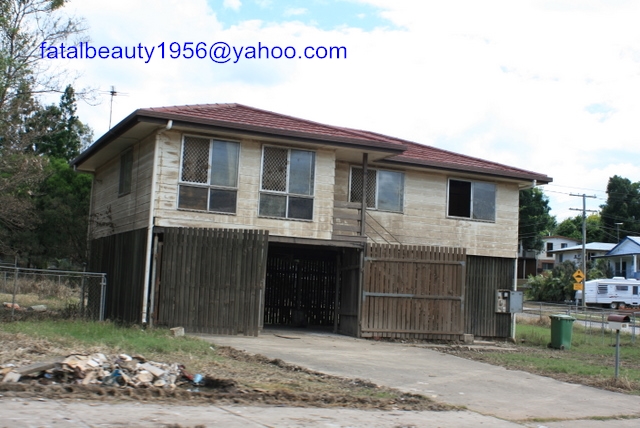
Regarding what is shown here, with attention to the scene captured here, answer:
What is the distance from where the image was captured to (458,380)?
1243 centimetres

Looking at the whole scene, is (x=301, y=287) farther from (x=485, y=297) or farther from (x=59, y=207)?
(x=59, y=207)

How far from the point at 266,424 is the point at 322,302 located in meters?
15.5

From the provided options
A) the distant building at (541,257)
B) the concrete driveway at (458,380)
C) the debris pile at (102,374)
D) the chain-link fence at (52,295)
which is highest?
the distant building at (541,257)

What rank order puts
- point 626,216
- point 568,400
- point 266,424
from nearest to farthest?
point 266,424
point 568,400
point 626,216

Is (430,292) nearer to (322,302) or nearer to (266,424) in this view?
(322,302)

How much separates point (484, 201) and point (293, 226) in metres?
6.47

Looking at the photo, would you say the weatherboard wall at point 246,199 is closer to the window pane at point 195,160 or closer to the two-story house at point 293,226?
the two-story house at point 293,226

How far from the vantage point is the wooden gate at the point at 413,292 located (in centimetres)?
1872

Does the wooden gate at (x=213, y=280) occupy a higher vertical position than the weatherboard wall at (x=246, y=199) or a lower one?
lower

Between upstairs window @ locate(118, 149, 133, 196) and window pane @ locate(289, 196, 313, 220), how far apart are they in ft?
14.6

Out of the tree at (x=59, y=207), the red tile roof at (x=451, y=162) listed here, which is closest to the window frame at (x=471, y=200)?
the red tile roof at (x=451, y=162)

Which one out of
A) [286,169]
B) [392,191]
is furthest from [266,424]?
[392,191]

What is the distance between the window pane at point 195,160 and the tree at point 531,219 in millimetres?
69968

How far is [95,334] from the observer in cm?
1346
